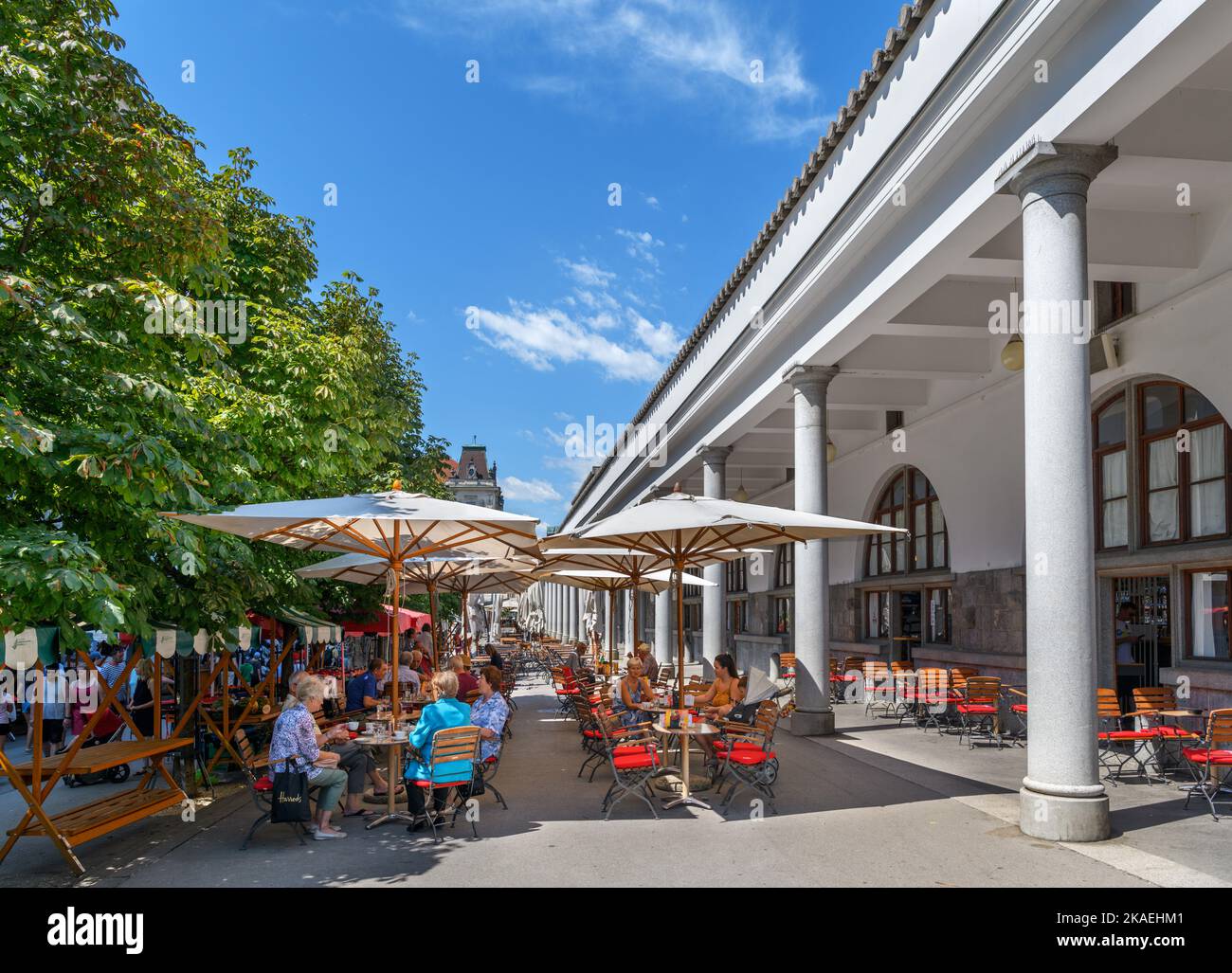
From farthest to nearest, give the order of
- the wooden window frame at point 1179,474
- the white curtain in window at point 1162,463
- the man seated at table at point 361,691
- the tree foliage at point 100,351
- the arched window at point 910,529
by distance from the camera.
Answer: the arched window at point 910,529 → the man seated at table at point 361,691 → the white curtain in window at point 1162,463 → the wooden window frame at point 1179,474 → the tree foliage at point 100,351

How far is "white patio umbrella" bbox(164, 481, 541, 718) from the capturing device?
24.2ft

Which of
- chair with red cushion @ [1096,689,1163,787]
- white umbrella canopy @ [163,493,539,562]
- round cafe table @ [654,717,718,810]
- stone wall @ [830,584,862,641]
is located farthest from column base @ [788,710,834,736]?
stone wall @ [830,584,862,641]

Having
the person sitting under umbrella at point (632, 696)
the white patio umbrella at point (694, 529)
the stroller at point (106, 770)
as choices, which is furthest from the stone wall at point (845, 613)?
the stroller at point (106, 770)

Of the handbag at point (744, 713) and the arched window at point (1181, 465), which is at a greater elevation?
the arched window at point (1181, 465)

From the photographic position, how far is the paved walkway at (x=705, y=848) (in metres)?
6.46

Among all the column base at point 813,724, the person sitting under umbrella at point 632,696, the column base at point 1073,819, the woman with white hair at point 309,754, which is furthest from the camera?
the column base at point 813,724

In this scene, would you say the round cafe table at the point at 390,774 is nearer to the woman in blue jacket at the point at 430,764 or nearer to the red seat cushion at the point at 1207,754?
the woman in blue jacket at the point at 430,764

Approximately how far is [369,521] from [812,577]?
6.88 meters

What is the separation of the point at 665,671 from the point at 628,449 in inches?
537

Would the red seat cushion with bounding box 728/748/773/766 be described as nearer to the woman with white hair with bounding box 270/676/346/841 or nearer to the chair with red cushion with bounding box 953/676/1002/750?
the woman with white hair with bounding box 270/676/346/841

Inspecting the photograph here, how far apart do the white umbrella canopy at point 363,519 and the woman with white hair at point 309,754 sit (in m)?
1.39

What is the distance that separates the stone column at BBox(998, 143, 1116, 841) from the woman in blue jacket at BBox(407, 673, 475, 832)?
181 inches

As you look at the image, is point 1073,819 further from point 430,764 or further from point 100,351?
point 100,351

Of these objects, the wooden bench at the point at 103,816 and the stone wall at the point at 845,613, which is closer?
the wooden bench at the point at 103,816
